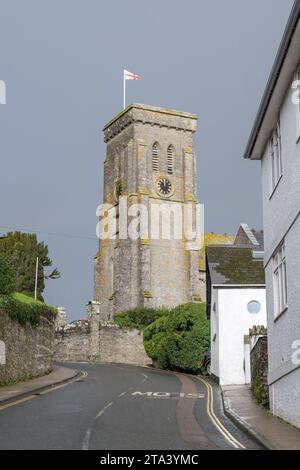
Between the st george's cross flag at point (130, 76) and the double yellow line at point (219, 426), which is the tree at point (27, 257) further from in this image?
the double yellow line at point (219, 426)

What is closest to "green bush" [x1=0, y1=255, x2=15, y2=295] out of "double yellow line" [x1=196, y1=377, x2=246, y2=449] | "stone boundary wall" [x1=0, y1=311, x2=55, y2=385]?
"stone boundary wall" [x1=0, y1=311, x2=55, y2=385]

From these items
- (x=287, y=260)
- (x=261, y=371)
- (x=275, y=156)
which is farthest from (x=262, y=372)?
(x=275, y=156)

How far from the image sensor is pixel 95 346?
58.4 m

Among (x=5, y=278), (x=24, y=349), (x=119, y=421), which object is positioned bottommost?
(x=119, y=421)

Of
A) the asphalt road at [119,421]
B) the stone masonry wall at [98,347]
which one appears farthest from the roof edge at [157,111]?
the asphalt road at [119,421]

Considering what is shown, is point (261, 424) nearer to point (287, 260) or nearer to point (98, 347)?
point (287, 260)

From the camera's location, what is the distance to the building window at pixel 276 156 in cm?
1722

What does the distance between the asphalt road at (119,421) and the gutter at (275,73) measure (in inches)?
298

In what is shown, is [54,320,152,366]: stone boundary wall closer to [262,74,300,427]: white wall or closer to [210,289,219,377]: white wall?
[210,289,219,377]: white wall

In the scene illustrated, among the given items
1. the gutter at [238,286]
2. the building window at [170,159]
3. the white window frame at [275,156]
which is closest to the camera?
the white window frame at [275,156]

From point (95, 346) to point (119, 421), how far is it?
42.9 metres

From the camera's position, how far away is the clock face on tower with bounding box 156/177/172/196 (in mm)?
79562
